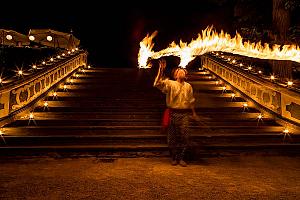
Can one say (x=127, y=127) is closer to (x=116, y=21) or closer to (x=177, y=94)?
(x=177, y=94)

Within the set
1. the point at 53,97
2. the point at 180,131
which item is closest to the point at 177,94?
the point at 180,131

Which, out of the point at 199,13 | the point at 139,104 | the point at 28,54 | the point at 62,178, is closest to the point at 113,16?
the point at 199,13

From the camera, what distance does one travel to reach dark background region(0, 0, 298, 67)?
30000mm

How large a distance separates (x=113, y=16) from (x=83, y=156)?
25.7 meters

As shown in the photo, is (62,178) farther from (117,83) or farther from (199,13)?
(199,13)

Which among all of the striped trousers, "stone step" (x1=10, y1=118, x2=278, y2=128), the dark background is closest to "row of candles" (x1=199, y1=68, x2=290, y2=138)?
"stone step" (x1=10, y1=118, x2=278, y2=128)

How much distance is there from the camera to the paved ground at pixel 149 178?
5.25 m

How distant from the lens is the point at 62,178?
6.04 m

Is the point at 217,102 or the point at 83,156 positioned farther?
the point at 217,102

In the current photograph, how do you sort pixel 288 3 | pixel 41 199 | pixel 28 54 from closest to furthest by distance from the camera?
pixel 41 199
pixel 288 3
pixel 28 54

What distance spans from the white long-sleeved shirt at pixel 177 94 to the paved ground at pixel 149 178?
1.21 m

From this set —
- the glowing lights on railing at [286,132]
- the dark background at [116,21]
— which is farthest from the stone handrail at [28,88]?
the dark background at [116,21]

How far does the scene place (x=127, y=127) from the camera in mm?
9078

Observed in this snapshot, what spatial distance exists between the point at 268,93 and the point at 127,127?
4353mm
